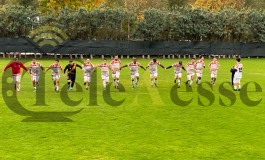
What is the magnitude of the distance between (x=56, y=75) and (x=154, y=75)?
713 cm

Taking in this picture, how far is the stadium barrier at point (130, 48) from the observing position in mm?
58750

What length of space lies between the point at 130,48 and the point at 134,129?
150 ft

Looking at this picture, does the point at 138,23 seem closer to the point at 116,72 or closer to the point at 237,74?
the point at 116,72

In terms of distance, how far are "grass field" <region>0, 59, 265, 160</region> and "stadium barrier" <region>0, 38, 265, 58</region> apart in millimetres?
34120

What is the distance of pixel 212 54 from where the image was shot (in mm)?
64000

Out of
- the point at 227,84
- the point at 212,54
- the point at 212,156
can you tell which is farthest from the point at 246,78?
the point at 212,54

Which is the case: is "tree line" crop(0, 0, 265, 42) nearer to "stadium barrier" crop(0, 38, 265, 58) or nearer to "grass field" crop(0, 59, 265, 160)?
"stadium barrier" crop(0, 38, 265, 58)

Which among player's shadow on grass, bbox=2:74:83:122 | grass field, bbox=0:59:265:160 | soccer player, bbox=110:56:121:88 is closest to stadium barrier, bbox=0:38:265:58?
soccer player, bbox=110:56:121:88

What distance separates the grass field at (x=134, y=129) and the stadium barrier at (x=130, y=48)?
34120 mm

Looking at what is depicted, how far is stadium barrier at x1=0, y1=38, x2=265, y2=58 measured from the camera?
5875cm

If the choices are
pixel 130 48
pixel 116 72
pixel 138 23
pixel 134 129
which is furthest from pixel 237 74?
pixel 138 23

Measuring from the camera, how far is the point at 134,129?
53.6ft

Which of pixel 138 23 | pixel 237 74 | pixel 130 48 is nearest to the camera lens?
pixel 237 74

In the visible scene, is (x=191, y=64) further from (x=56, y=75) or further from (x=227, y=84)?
(x=56, y=75)
